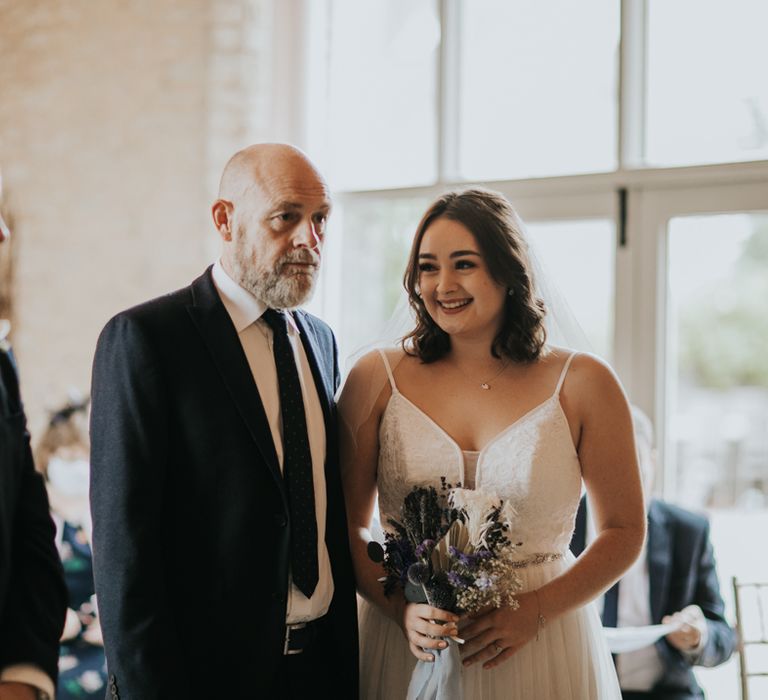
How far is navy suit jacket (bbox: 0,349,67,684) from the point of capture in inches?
65.9

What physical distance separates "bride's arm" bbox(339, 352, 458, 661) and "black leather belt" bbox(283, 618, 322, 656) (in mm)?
248

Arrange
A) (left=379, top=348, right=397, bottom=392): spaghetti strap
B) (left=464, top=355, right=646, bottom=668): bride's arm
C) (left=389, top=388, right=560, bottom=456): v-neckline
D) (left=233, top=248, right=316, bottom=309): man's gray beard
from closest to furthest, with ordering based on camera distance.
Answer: (left=233, top=248, right=316, bottom=309): man's gray beard
(left=464, top=355, right=646, bottom=668): bride's arm
(left=389, top=388, right=560, bottom=456): v-neckline
(left=379, top=348, right=397, bottom=392): spaghetti strap

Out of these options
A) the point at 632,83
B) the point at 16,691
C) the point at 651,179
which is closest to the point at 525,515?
the point at 16,691

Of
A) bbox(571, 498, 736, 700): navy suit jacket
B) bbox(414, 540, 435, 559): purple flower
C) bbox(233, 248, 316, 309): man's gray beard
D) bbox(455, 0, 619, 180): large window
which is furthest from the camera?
bbox(455, 0, 619, 180): large window

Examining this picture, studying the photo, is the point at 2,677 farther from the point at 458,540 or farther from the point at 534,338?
the point at 534,338

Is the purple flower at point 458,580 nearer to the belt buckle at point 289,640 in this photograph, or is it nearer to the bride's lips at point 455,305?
the belt buckle at point 289,640

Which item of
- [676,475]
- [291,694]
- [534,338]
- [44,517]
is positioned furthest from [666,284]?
[44,517]

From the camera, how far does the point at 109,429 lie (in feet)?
6.56

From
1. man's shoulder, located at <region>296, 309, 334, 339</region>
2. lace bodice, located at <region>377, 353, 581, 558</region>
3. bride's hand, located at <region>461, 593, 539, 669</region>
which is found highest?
man's shoulder, located at <region>296, 309, 334, 339</region>

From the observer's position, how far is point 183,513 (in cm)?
205

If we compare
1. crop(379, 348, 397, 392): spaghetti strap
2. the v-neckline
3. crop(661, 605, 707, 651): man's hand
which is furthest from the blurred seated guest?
crop(661, 605, 707, 651): man's hand

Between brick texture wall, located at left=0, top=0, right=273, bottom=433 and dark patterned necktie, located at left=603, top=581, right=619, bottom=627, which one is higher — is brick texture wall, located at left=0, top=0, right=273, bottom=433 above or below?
above

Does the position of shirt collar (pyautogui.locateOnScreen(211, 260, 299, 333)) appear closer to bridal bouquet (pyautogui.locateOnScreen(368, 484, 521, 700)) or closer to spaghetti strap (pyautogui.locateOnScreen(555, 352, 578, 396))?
bridal bouquet (pyautogui.locateOnScreen(368, 484, 521, 700))

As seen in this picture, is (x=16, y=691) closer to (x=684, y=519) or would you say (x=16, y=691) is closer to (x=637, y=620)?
(x=637, y=620)
